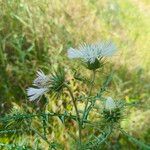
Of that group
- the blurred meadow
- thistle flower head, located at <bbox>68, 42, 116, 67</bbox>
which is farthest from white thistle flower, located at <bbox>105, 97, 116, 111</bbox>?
the blurred meadow

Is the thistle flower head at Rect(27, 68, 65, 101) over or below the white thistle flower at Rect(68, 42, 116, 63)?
below

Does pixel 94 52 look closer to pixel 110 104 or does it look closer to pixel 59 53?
pixel 110 104

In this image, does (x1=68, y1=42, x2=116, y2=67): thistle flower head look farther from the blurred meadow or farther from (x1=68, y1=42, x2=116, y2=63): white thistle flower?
the blurred meadow

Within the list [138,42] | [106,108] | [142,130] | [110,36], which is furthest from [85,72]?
[106,108]

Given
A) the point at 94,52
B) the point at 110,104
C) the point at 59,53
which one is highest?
the point at 59,53

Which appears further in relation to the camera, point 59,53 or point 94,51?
point 59,53

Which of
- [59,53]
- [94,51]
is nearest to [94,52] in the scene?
[94,51]

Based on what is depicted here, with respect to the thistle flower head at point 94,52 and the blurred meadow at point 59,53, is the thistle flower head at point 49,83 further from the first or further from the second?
the blurred meadow at point 59,53

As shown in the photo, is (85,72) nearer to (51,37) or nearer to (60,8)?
(51,37)
